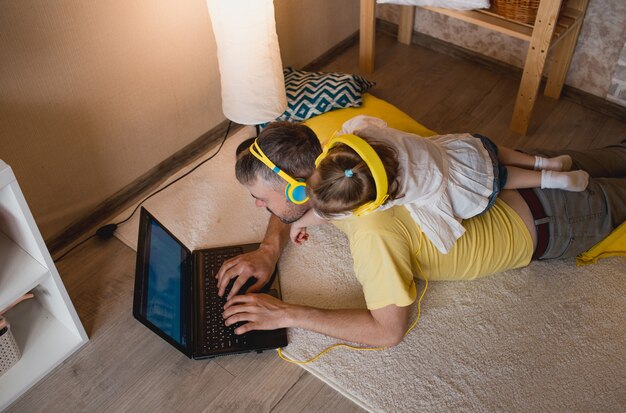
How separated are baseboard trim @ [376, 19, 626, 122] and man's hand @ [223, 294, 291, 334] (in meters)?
1.52

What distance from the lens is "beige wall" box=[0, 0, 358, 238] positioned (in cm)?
156

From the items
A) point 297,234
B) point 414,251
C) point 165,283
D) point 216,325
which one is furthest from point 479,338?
point 165,283

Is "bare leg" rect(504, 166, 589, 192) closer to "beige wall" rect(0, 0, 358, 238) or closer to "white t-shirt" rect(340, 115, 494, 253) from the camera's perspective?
"white t-shirt" rect(340, 115, 494, 253)

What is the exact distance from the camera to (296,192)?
1.41 meters

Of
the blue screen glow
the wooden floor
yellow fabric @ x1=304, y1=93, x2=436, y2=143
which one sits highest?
yellow fabric @ x1=304, y1=93, x2=436, y2=143

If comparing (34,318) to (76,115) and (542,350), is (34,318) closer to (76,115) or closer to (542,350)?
(76,115)

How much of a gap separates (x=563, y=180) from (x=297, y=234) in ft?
2.47

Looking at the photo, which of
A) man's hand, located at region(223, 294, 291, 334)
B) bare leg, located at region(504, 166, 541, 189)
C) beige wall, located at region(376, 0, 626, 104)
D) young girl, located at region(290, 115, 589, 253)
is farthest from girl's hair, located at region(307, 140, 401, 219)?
beige wall, located at region(376, 0, 626, 104)

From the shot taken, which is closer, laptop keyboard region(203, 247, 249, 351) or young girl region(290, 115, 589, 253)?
young girl region(290, 115, 589, 253)

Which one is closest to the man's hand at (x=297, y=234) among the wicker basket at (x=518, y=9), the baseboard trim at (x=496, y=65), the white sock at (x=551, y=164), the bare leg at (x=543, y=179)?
the bare leg at (x=543, y=179)

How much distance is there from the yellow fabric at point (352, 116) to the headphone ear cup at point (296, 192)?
60 cm

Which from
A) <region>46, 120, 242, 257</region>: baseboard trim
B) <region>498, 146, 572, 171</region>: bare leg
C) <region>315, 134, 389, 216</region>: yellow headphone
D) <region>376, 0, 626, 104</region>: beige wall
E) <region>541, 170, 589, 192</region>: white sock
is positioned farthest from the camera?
<region>376, 0, 626, 104</region>: beige wall

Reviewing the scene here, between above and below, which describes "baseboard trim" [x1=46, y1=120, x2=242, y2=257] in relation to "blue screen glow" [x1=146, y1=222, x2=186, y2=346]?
below

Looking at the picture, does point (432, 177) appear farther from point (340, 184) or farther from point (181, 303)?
point (181, 303)
